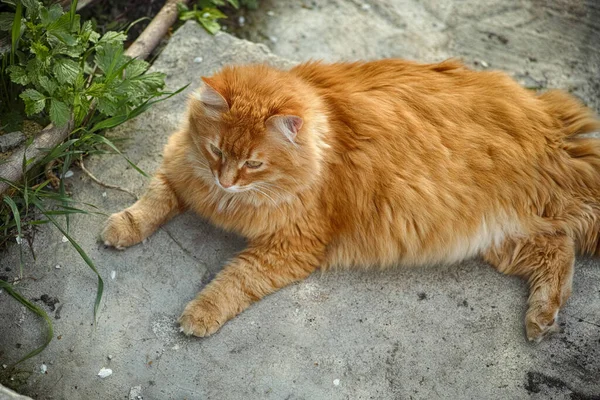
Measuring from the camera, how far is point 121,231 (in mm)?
3270

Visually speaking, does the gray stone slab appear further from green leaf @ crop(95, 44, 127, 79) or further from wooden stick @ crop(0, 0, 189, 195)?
green leaf @ crop(95, 44, 127, 79)

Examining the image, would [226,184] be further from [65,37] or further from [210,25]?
[210,25]

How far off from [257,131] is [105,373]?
52.5 inches

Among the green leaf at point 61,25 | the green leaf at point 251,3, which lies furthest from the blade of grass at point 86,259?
the green leaf at point 251,3

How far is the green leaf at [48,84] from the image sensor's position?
3105mm

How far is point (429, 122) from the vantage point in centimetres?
316

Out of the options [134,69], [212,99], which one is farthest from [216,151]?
[134,69]

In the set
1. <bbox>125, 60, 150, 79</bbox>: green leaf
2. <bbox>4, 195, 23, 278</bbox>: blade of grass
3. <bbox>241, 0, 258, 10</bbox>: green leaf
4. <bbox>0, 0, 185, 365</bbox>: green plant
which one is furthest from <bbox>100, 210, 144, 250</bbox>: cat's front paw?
<bbox>241, 0, 258, 10</bbox>: green leaf

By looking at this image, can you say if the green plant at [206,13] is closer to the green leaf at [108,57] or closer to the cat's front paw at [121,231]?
the green leaf at [108,57]

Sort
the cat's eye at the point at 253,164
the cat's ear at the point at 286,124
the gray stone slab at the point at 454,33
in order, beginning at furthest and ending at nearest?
1. the gray stone slab at the point at 454,33
2. the cat's eye at the point at 253,164
3. the cat's ear at the point at 286,124

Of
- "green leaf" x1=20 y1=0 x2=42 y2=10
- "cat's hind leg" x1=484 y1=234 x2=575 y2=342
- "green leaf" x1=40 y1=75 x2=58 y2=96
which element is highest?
"green leaf" x1=20 y1=0 x2=42 y2=10

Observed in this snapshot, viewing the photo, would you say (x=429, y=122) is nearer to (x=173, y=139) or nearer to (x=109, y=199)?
(x=173, y=139)

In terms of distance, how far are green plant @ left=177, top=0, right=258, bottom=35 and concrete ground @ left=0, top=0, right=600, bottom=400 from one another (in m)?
1.08

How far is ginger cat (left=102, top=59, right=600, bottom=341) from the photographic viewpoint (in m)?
3.07
